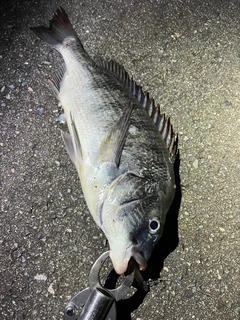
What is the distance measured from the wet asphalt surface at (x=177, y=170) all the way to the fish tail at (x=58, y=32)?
105 mm

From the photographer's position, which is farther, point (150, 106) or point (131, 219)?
point (150, 106)

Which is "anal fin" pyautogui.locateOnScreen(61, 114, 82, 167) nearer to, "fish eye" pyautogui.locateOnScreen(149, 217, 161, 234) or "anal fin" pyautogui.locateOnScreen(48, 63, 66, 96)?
"anal fin" pyautogui.locateOnScreen(48, 63, 66, 96)

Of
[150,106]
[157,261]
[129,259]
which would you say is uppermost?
[150,106]

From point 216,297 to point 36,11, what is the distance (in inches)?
91.5

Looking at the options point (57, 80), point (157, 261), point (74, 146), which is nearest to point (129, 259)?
point (157, 261)

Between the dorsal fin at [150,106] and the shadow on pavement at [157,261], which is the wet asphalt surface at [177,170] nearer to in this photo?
the shadow on pavement at [157,261]

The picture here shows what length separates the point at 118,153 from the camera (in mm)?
2076

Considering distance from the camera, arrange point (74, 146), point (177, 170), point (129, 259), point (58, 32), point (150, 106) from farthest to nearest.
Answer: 1. point (58, 32)
2. point (177, 170)
3. point (150, 106)
4. point (74, 146)
5. point (129, 259)

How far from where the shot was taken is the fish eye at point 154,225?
1974mm

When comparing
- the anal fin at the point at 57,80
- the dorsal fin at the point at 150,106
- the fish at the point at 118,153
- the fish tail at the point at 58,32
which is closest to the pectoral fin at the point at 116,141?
the fish at the point at 118,153

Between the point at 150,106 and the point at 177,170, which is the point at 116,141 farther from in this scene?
the point at 177,170

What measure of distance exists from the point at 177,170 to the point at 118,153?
0.62 metres

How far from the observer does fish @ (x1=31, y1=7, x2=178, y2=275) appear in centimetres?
197

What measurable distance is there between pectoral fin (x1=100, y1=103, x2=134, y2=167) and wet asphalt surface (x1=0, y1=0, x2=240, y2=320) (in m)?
0.46
